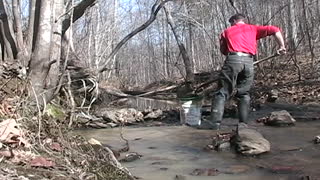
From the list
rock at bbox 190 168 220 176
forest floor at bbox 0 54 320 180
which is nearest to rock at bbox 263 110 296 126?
rock at bbox 190 168 220 176

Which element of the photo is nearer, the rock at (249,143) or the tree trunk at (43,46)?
the rock at (249,143)

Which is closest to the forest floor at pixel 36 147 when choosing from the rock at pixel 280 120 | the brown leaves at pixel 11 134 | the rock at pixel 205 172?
the brown leaves at pixel 11 134

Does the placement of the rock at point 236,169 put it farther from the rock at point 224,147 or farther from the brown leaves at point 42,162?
the brown leaves at point 42,162

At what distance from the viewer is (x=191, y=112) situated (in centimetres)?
776

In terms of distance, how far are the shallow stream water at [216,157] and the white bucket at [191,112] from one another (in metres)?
0.61

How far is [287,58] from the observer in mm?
16594

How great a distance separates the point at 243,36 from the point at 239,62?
374 millimetres

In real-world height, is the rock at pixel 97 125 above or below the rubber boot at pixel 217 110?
below

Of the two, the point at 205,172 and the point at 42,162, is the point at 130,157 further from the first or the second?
the point at 42,162

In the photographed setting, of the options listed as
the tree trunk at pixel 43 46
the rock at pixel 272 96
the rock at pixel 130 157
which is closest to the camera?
the rock at pixel 130 157

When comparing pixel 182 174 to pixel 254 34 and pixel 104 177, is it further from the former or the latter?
pixel 254 34

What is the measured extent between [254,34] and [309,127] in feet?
5.32

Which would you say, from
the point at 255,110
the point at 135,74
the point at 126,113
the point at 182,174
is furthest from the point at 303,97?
the point at 135,74

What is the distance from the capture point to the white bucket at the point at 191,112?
7684mm
